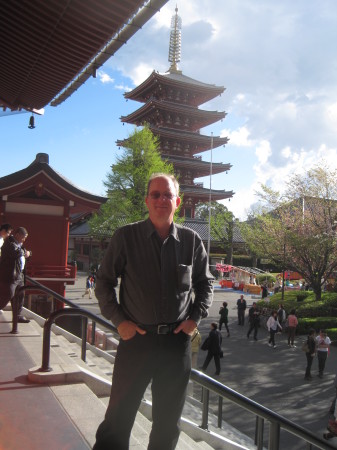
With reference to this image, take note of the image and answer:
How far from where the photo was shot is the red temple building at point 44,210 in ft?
36.2

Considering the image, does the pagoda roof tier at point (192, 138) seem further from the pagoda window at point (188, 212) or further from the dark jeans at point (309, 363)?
the dark jeans at point (309, 363)

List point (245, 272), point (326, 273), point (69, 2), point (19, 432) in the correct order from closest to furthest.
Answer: point (19, 432)
point (69, 2)
point (326, 273)
point (245, 272)

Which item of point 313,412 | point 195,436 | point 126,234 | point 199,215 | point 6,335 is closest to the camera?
point 126,234

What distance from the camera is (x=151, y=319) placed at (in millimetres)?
2156

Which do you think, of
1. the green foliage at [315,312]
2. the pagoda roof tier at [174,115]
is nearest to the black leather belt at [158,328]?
the green foliage at [315,312]

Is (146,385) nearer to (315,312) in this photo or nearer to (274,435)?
(274,435)

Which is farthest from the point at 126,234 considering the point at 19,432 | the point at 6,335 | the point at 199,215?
the point at 199,215

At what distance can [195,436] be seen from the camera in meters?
5.29

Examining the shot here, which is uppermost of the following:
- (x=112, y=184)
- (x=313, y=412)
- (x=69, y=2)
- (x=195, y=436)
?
(x=112, y=184)

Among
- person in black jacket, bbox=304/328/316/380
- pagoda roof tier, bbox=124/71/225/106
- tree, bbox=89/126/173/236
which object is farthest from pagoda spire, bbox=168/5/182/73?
person in black jacket, bbox=304/328/316/380

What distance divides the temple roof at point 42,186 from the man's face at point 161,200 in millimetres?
9372

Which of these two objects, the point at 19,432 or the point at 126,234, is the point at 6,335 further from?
the point at 126,234

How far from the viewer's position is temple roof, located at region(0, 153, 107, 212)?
10789mm

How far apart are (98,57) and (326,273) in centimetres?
2032
